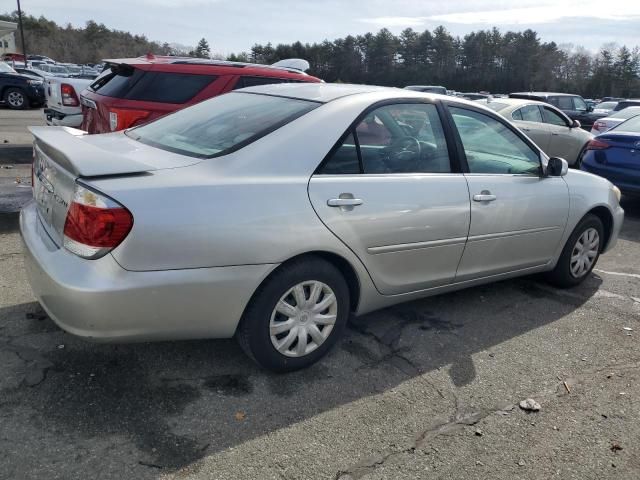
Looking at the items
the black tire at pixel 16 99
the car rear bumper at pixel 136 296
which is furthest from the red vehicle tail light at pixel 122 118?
the black tire at pixel 16 99

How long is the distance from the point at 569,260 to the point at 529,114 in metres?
7.25

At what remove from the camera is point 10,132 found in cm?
1289

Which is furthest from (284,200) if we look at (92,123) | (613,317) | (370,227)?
(92,123)

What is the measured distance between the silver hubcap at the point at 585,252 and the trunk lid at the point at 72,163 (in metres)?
3.41

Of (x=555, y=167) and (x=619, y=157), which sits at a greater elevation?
(x=555, y=167)

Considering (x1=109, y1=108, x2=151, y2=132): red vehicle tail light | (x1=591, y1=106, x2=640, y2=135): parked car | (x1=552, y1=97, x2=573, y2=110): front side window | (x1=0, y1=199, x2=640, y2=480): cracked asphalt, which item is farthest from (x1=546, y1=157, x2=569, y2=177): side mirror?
(x1=552, y1=97, x2=573, y2=110): front side window

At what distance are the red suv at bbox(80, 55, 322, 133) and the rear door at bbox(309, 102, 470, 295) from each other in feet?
10.8

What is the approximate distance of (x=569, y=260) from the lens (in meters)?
4.74

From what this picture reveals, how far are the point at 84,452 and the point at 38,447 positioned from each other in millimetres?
204

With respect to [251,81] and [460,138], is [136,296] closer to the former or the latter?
[460,138]

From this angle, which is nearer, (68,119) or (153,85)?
(153,85)

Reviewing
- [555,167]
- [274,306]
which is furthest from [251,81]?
[274,306]

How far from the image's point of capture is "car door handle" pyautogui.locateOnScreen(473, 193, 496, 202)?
380 centimetres

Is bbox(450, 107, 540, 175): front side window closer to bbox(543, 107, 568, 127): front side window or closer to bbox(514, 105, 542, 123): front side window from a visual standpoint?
bbox(514, 105, 542, 123): front side window
